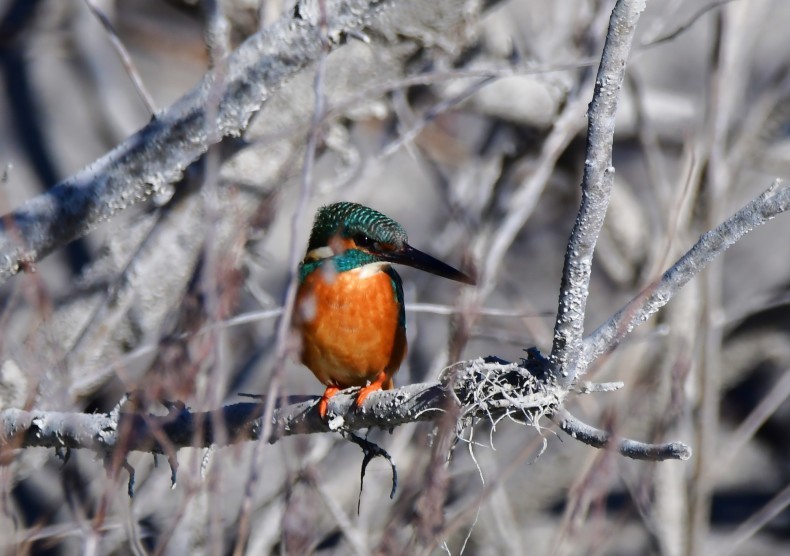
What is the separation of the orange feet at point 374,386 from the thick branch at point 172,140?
844 millimetres

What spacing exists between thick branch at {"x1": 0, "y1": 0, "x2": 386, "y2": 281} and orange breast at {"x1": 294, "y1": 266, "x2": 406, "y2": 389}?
2.02 ft

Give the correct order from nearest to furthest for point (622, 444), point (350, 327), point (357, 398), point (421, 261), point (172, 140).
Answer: point (622, 444) → point (357, 398) → point (172, 140) → point (421, 261) → point (350, 327)

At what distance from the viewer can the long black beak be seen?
293 cm

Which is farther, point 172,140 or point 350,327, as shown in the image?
point 350,327

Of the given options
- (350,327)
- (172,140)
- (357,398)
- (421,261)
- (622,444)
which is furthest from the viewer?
(350,327)

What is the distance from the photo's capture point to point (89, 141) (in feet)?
20.4

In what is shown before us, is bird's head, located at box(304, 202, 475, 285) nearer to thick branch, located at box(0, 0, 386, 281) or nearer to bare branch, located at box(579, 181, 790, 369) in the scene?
thick branch, located at box(0, 0, 386, 281)

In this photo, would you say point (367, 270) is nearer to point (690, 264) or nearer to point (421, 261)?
point (421, 261)

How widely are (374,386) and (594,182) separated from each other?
4.25 ft

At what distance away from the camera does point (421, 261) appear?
10.2ft

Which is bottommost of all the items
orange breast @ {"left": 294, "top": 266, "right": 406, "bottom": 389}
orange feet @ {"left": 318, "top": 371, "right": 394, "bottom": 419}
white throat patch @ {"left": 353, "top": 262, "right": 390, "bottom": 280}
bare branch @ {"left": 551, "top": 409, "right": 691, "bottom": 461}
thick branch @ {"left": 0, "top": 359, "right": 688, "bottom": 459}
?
bare branch @ {"left": 551, "top": 409, "right": 691, "bottom": 461}

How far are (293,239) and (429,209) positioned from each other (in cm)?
499

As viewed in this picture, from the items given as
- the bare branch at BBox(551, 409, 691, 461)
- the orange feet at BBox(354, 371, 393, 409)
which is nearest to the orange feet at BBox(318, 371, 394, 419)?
the orange feet at BBox(354, 371, 393, 409)

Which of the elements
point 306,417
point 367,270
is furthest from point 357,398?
point 367,270
